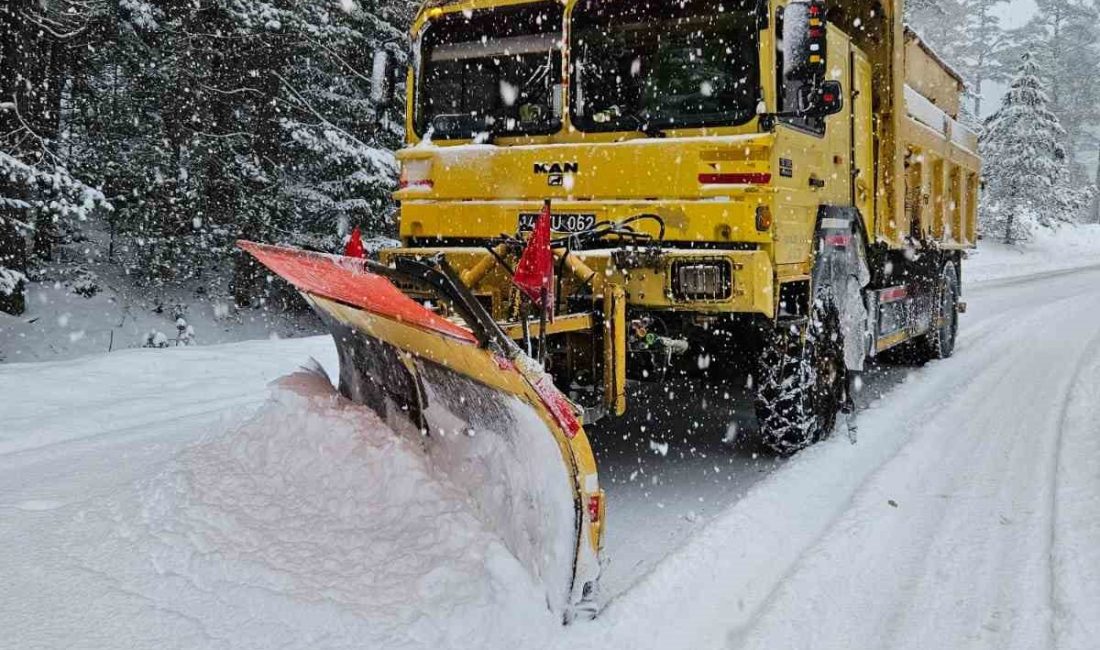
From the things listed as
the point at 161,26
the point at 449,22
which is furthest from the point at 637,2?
the point at 161,26

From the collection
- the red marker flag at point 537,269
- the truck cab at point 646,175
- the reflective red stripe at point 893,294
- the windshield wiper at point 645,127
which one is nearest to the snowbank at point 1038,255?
the reflective red stripe at point 893,294

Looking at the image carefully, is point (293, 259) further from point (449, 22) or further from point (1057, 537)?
point (1057, 537)

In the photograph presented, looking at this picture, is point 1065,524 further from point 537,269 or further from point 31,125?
point 31,125

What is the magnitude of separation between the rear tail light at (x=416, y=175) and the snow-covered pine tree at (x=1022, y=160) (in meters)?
35.9

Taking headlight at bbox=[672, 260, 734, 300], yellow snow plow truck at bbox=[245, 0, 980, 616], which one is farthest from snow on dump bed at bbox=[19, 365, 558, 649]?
headlight at bbox=[672, 260, 734, 300]

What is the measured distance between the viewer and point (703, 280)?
454 centimetres

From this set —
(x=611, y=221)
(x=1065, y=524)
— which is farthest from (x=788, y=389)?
(x=1065, y=524)

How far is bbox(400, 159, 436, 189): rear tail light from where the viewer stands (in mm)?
5402

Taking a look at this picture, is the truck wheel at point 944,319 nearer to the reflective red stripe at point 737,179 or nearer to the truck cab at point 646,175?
the truck cab at point 646,175

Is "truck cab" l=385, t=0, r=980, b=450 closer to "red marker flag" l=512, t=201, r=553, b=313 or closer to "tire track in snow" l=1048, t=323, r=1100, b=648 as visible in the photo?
"red marker flag" l=512, t=201, r=553, b=313

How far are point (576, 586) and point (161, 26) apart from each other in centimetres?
1172

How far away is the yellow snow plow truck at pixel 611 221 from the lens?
3.70m

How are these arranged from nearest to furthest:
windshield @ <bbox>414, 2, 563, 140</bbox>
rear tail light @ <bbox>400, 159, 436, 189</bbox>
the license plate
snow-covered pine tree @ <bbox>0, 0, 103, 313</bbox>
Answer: the license plate < windshield @ <bbox>414, 2, 563, 140</bbox> < rear tail light @ <bbox>400, 159, 436, 189</bbox> < snow-covered pine tree @ <bbox>0, 0, 103, 313</bbox>

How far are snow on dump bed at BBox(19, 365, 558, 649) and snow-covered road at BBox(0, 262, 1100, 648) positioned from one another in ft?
0.04
